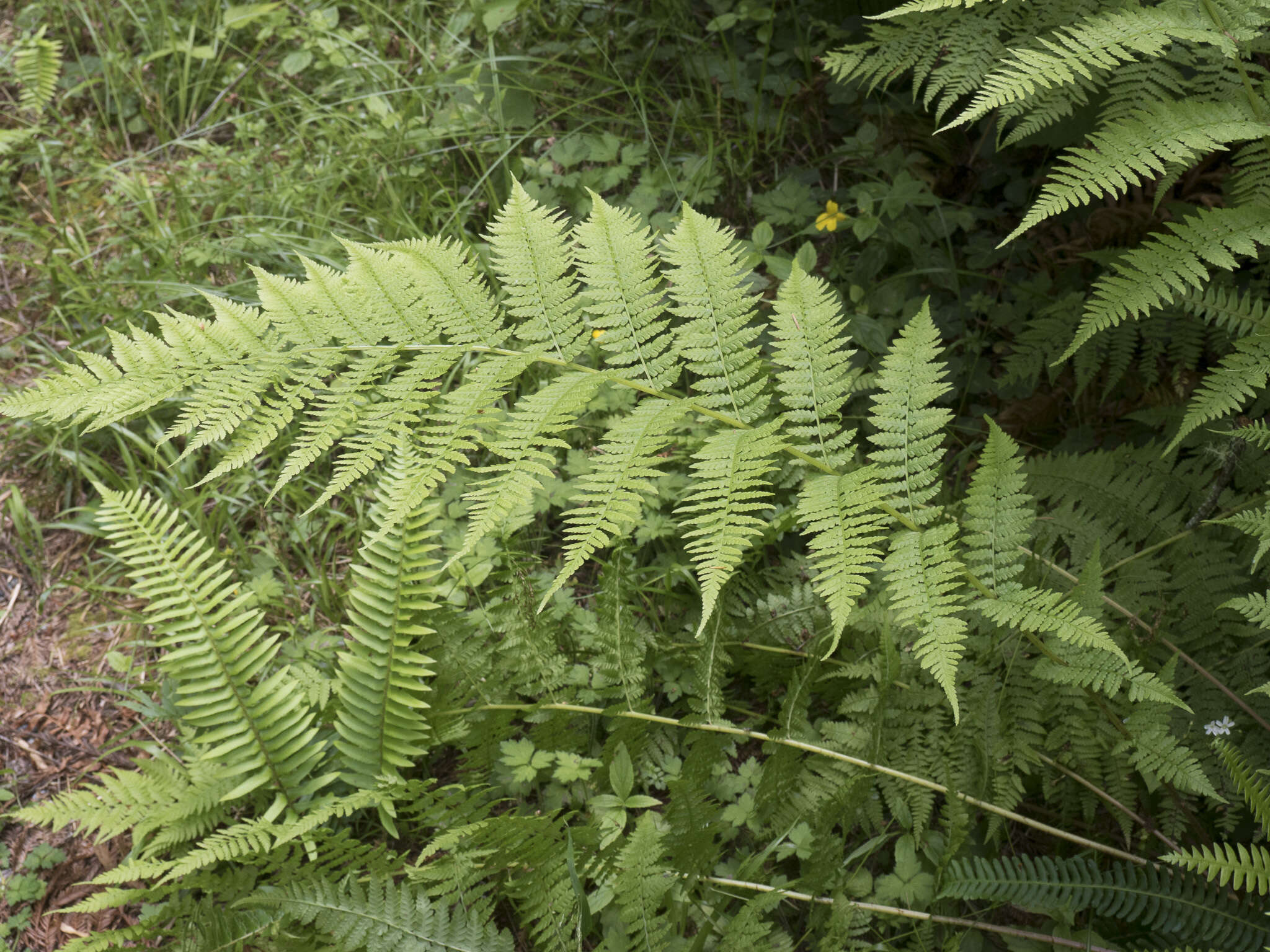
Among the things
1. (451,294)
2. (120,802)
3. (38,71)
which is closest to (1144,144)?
(451,294)

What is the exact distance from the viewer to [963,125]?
9.87 ft

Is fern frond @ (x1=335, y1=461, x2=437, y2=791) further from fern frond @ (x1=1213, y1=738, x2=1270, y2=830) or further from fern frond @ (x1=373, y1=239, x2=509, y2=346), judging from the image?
fern frond @ (x1=1213, y1=738, x2=1270, y2=830)

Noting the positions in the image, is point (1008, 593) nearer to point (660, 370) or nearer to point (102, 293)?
point (660, 370)

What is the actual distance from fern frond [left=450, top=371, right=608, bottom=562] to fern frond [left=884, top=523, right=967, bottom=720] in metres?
0.62

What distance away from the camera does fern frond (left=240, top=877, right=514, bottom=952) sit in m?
1.93

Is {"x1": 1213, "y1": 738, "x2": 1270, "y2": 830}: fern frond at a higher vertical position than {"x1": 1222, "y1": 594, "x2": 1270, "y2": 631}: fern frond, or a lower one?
lower

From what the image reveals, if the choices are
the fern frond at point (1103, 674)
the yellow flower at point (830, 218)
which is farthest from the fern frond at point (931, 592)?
the yellow flower at point (830, 218)

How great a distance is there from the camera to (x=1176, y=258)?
5.45 feet

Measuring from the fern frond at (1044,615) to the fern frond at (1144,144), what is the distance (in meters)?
0.64

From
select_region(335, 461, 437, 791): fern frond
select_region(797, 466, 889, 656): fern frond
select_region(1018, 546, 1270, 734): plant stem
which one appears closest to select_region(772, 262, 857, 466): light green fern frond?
select_region(797, 466, 889, 656): fern frond

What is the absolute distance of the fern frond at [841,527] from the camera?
1438 millimetres

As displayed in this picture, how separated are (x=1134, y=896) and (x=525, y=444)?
1.56 meters

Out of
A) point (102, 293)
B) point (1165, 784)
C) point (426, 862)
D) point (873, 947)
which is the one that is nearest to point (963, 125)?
point (1165, 784)

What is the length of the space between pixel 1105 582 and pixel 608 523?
143 centimetres
